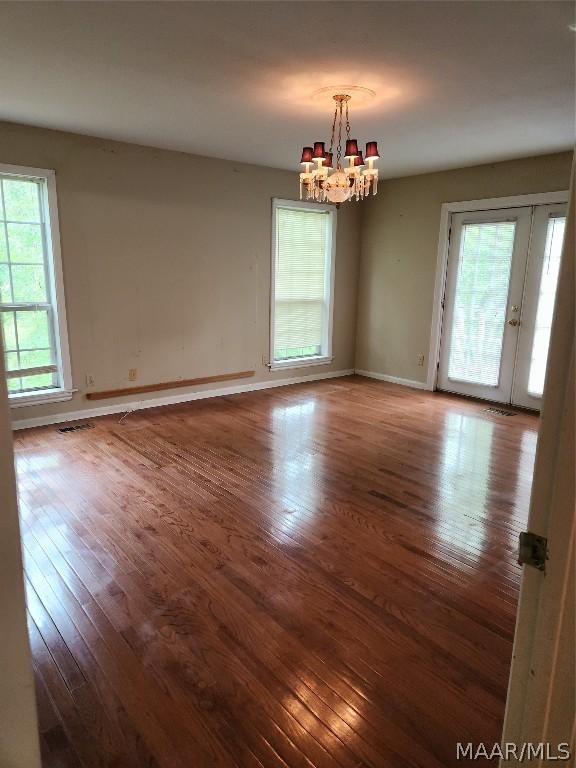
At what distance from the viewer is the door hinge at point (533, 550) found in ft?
2.83

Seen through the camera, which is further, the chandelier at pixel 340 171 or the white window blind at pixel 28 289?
the white window blind at pixel 28 289

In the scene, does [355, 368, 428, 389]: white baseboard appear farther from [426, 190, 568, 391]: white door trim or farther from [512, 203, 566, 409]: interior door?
[512, 203, 566, 409]: interior door

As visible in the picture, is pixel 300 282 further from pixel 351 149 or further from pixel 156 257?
pixel 351 149

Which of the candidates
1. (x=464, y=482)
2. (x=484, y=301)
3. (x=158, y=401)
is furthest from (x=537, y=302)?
(x=158, y=401)

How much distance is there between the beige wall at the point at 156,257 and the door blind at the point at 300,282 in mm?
219

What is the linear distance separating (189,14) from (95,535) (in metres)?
2.59

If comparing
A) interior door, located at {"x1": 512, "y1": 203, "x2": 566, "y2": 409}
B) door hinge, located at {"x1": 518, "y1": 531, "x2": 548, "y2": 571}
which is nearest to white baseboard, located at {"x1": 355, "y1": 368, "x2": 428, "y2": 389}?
interior door, located at {"x1": 512, "y1": 203, "x2": 566, "y2": 409}

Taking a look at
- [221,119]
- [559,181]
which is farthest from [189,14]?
[559,181]

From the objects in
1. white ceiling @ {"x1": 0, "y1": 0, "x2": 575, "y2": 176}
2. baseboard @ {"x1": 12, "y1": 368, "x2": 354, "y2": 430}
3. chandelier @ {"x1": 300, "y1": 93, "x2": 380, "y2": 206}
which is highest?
white ceiling @ {"x1": 0, "y1": 0, "x2": 575, "y2": 176}

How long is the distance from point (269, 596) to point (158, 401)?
3.34m

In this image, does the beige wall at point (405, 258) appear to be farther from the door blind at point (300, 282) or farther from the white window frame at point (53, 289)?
the white window frame at point (53, 289)

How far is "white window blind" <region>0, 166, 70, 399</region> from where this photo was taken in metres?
4.05

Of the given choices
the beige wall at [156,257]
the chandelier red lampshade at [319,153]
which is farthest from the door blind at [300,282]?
the chandelier red lampshade at [319,153]

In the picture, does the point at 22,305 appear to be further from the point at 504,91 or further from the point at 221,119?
the point at 504,91
